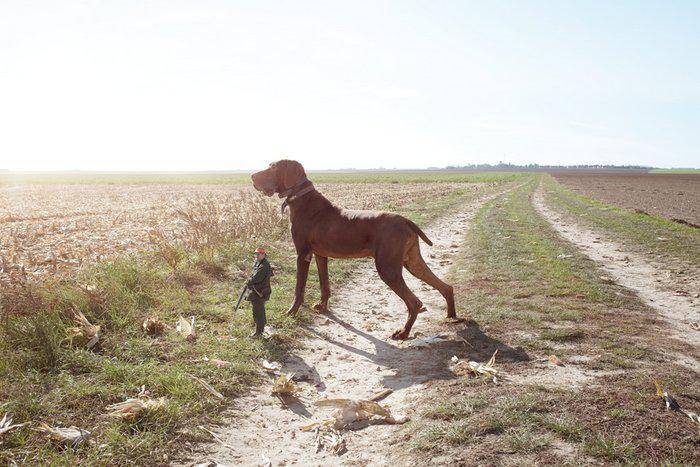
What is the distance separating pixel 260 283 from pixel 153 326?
1.44 m

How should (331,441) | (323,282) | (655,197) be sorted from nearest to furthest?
(331,441) < (323,282) < (655,197)

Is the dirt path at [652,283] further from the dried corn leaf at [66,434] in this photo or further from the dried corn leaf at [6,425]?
the dried corn leaf at [6,425]

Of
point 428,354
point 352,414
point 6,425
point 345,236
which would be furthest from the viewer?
point 345,236

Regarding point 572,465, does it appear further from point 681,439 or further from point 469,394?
point 469,394

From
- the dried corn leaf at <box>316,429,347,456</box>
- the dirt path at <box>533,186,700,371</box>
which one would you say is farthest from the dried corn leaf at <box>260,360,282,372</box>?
the dirt path at <box>533,186,700,371</box>

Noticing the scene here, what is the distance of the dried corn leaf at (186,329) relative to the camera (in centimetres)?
546

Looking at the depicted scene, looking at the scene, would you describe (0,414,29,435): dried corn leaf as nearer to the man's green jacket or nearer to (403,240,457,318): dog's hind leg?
the man's green jacket

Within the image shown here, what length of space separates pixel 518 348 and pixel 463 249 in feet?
22.6

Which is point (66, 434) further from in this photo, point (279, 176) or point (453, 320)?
point (453, 320)

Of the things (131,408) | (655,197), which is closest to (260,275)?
(131,408)

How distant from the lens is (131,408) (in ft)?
12.1

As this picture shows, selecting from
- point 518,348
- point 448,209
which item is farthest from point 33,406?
point 448,209

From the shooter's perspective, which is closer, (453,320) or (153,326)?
(153,326)

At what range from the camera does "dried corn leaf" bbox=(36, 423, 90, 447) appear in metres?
3.32
